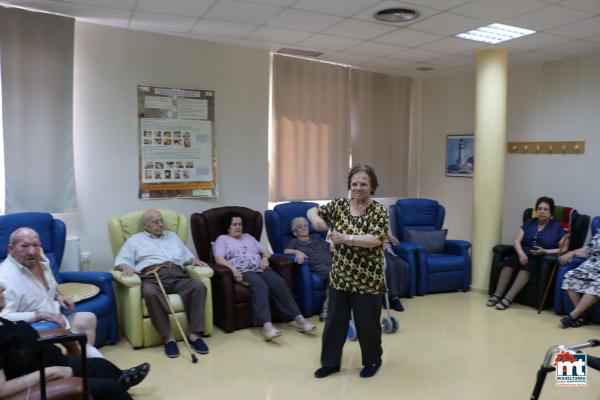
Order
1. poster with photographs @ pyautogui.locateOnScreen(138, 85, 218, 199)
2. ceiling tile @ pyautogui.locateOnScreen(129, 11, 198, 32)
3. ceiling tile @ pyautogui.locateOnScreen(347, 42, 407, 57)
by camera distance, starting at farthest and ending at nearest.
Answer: ceiling tile @ pyautogui.locateOnScreen(347, 42, 407, 57) < poster with photographs @ pyautogui.locateOnScreen(138, 85, 218, 199) < ceiling tile @ pyautogui.locateOnScreen(129, 11, 198, 32)

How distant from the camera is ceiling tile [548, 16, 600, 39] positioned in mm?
4145

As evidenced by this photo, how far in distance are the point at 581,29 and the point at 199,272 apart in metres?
4.00

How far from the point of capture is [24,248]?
298cm

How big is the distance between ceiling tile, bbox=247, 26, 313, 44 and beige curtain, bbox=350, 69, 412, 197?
1598mm

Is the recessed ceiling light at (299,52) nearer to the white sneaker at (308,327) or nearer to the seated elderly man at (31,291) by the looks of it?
the white sneaker at (308,327)

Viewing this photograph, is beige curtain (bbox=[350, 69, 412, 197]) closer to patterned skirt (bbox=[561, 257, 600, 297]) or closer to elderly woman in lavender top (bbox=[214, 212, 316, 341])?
elderly woman in lavender top (bbox=[214, 212, 316, 341])

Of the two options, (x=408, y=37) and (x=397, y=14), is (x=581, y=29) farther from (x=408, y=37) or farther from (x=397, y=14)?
(x=397, y=14)

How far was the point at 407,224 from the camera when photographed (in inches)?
226

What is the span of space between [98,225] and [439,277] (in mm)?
3613

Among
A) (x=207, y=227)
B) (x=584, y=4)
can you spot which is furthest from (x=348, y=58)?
(x=207, y=227)

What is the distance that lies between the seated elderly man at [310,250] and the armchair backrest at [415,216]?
4.19 feet

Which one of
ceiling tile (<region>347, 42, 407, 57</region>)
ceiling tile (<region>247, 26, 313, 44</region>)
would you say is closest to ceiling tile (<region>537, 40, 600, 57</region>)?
ceiling tile (<region>347, 42, 407, 57</region>)

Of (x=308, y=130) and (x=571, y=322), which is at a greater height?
(x=308, y=130)

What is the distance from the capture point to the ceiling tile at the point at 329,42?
15.9 feet
